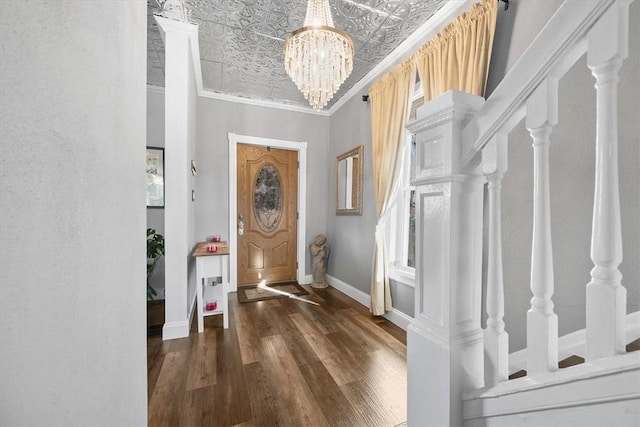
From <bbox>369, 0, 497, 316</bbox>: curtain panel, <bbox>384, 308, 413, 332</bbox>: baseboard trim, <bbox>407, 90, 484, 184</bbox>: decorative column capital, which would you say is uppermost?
<bbox>369, 0, 497, 316</bbox>: curtain panel

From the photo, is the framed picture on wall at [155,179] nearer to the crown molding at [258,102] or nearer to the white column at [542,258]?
the crown molding at [258,102]

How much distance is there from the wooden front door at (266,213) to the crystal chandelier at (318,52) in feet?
6.82

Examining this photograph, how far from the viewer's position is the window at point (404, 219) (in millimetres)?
2570

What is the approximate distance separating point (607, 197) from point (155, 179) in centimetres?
397

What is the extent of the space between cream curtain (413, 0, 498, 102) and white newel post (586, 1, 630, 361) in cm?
139

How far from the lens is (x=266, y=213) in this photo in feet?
12.9

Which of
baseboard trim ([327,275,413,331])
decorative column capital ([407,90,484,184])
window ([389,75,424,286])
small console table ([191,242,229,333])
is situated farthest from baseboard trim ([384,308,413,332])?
decorative column capital ([407,90,484,184])

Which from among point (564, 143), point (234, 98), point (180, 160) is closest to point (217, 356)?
point (180, 160)

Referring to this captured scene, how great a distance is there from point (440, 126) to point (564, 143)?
1.15 m

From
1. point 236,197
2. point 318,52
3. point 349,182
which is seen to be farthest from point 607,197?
point 236,197

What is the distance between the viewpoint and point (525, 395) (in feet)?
1.99

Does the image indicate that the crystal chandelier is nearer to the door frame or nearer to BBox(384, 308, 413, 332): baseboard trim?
the door frame

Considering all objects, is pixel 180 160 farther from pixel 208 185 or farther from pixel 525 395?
pixel 525 395

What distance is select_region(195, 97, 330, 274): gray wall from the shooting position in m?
3.47
